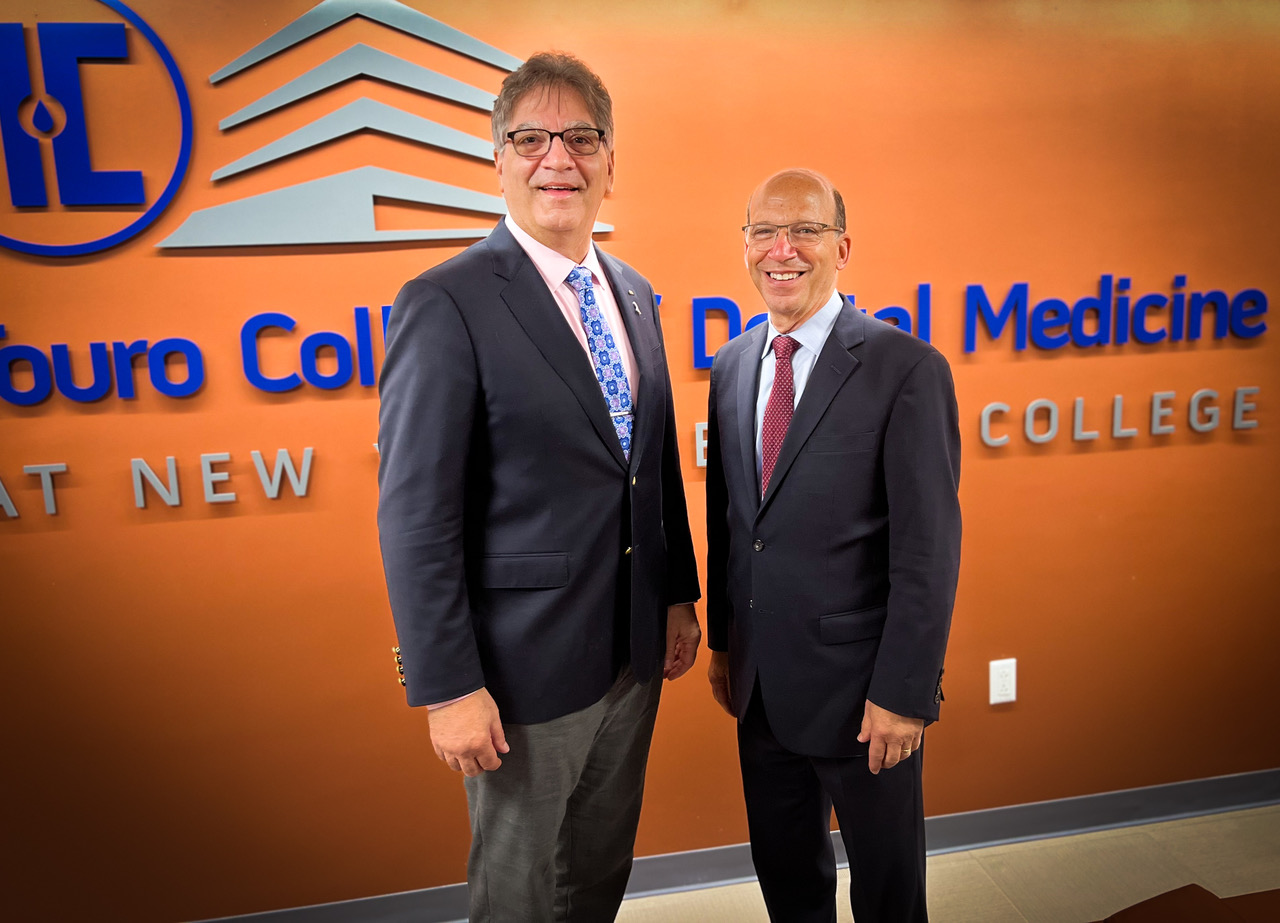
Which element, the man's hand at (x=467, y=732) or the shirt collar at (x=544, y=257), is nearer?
the man's hand at (x=467, y=732)

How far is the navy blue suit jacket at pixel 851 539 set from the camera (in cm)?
161

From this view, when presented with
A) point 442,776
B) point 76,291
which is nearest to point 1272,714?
point 442,776

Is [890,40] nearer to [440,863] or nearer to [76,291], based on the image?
[76,291]

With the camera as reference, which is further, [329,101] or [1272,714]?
[1272,714]

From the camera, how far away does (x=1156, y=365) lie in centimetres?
269

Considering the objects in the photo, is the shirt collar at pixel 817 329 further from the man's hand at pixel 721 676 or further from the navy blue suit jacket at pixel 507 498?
the man's hand at pixel 721 676

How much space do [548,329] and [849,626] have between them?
84 cm

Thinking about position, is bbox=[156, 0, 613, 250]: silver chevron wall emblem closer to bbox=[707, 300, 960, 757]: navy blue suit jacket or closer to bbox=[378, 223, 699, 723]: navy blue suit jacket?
bbox=[378, 223, 699, 723]: navy blue suit jacket

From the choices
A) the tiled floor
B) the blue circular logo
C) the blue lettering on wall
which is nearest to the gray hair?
the blue circular logo

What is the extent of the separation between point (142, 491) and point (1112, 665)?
311 centimetres

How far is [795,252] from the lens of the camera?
5.59 ft

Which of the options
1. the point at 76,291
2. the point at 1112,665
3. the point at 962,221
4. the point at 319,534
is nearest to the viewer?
the point at 76,291

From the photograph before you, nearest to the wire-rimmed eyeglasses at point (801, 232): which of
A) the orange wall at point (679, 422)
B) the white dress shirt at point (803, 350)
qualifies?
the white dress shirt at point (803, 350)

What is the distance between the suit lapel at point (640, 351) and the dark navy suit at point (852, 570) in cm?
19
